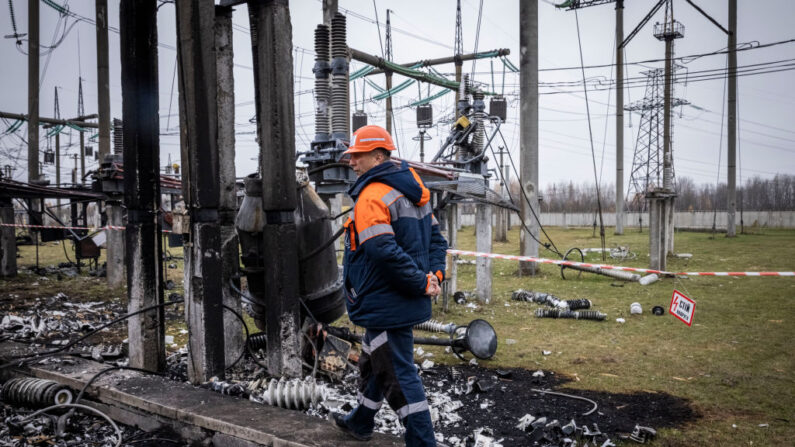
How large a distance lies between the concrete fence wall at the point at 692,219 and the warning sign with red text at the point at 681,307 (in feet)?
120

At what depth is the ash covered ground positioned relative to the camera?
13.3ft

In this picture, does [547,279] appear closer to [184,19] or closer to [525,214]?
[525,214]

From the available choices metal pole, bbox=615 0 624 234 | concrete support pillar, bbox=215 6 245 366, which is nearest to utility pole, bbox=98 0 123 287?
concrete support pillar, bbox=215 6 245 366

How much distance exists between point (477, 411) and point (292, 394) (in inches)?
66.1

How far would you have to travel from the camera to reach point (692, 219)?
49.1 m

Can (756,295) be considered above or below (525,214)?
below

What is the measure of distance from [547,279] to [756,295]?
4.67 metres

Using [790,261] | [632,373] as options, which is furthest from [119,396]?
[790,261]

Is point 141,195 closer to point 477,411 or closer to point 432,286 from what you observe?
point 432,286

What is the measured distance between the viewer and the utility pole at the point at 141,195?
5.20 m

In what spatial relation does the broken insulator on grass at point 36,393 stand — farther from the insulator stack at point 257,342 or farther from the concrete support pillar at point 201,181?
the insulator stack at point 257,342

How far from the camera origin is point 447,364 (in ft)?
20.6

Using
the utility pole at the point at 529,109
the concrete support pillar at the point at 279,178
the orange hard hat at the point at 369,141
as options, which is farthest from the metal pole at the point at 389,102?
the orange hard hat at the point at 369,141

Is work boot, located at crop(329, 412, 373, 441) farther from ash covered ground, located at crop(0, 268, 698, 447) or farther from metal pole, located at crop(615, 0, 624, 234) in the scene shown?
metal pole, located at crop(615, 0, 624, 234)
